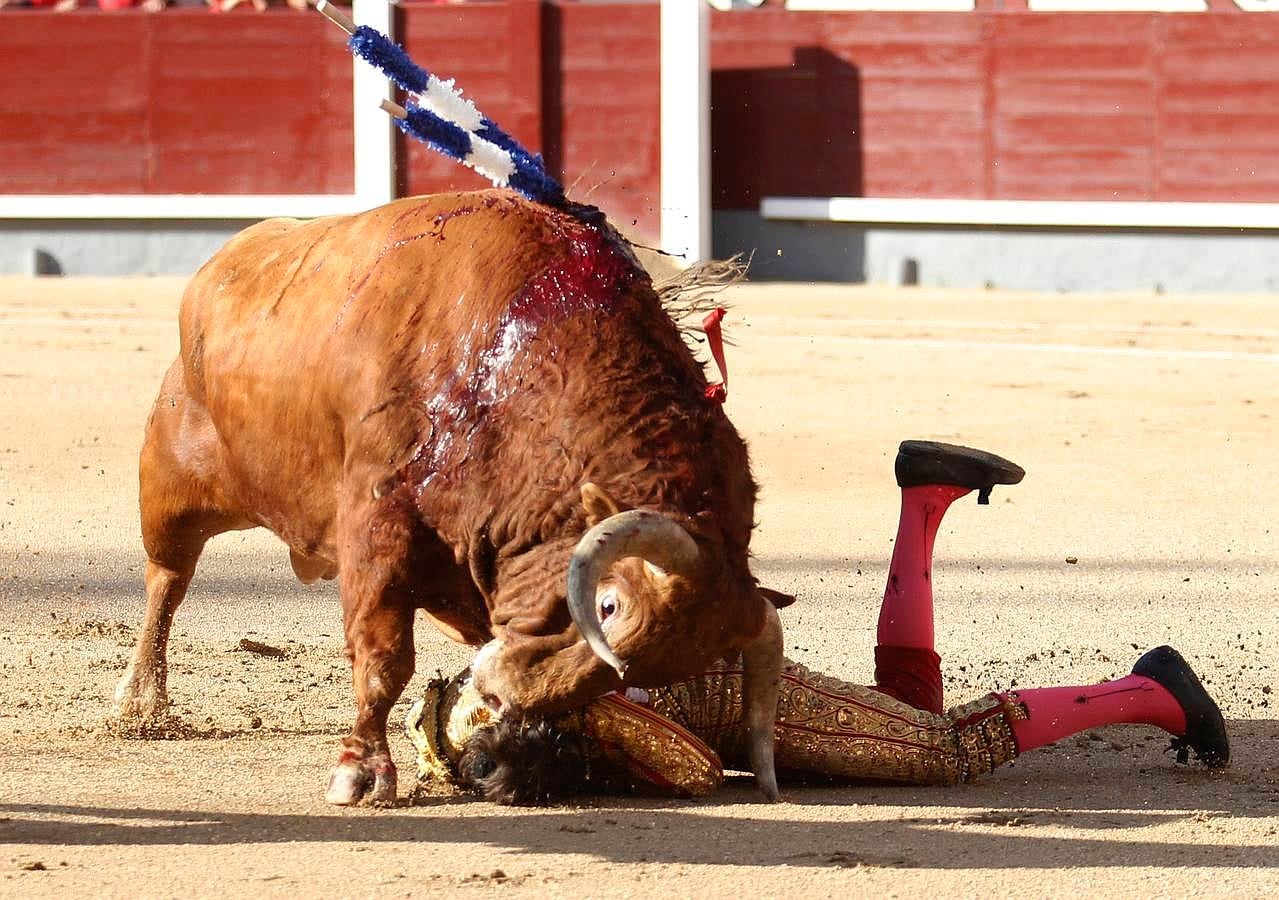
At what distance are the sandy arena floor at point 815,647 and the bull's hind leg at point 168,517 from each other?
0.12 metres

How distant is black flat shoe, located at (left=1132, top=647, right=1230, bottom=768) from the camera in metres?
3.38

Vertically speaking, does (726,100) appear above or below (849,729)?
above

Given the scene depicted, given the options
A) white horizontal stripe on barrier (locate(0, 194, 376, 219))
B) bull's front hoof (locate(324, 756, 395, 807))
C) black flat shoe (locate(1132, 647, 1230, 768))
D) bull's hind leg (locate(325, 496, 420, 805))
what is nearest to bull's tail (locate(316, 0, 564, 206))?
bull's hind leg (locate(325, 496, 420, 805))

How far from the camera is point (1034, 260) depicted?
1262 centimetres

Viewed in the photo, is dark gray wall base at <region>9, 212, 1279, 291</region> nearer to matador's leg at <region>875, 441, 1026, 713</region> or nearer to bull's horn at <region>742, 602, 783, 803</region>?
matador's leg at <region>875, 441, 1026, 713</region>

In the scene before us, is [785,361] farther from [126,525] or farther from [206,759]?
[206,759]

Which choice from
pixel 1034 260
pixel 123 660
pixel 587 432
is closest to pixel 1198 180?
pixel 1034 260

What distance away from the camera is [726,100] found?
13.2 m

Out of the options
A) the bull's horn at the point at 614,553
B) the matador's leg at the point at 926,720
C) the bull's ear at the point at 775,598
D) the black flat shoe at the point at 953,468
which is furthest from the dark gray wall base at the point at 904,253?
the bull's horn at the point at 614,553

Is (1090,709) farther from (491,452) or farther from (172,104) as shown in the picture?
(172,104)

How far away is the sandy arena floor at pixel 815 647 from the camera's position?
2779mm

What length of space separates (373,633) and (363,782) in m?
0.23

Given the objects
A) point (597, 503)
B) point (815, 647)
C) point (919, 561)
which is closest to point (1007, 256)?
point (815, 647)

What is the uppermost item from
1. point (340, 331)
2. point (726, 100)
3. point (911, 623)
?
point (726, 100)
